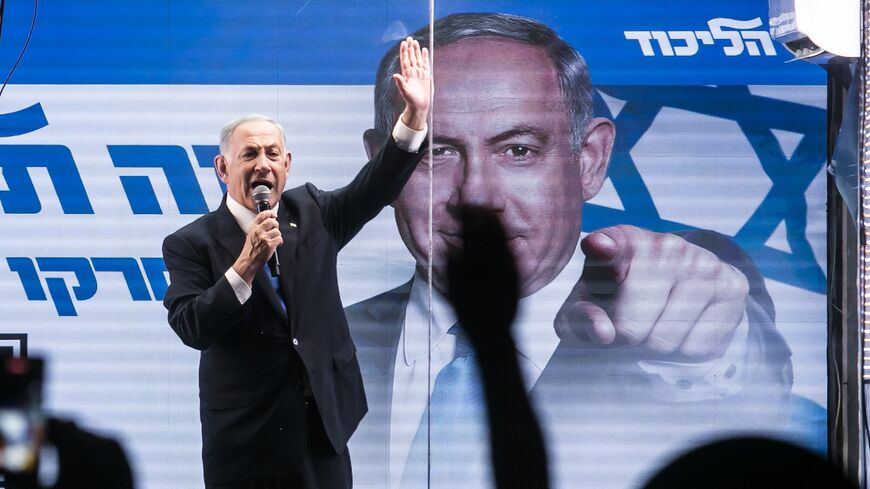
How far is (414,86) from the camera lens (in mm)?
3344

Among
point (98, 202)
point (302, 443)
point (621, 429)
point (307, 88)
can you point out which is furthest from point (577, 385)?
point (98, 202)

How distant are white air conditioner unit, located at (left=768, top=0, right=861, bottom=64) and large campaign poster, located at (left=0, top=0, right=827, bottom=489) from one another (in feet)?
2.17

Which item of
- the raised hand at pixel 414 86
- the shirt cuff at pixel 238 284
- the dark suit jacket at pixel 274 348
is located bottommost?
the dark suit jacket at pixel 274 348

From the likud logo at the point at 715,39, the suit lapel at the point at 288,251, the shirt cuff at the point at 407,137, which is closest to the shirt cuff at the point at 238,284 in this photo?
the suit lapel at the point at 288,251

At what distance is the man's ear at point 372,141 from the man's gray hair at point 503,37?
0.02 m

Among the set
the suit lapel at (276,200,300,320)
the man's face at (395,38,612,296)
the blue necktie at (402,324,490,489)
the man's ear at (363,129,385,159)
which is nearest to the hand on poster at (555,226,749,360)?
the man's face at (395,38,612,296)

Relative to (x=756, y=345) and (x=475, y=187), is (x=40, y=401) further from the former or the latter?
(x=756, y=345)

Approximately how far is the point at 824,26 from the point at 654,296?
1295 millimetres

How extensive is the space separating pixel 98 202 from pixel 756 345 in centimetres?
281

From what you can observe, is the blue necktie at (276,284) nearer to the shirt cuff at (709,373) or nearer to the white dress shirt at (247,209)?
the white dress shirt at (247,209)

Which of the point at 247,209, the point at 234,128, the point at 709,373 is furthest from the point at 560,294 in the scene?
the point at 234,128

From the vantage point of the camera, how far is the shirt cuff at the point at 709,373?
418cm

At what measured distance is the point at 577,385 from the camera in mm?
4195

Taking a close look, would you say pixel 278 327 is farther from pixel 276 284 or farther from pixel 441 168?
pixel 441 168
